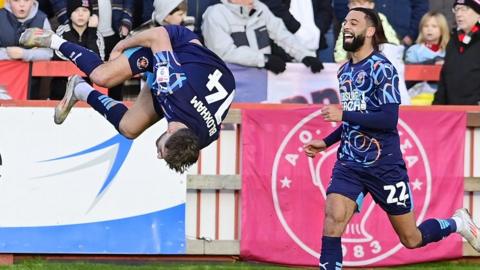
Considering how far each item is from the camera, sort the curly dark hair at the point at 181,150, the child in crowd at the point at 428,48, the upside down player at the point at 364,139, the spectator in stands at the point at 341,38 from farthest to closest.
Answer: the child in crowd at the point at 428,48, the spectator in stands at the point at 341,38, the upside down player at the point at 364,139, the curly dark hair at the point at 181,150

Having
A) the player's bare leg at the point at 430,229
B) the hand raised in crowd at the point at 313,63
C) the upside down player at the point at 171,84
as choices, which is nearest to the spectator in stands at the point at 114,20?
the hand raised in crowd at the point at 313,63

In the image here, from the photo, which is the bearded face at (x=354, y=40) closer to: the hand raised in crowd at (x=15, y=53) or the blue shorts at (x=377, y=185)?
the blue shorts at (x=377, y=185)

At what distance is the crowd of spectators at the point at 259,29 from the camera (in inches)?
543

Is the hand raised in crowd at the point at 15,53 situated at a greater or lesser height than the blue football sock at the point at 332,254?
greater

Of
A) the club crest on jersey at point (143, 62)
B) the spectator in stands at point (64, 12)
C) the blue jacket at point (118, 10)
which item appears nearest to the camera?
the club crest on jersey at point (143, 62)

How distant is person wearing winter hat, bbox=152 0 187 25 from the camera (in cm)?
1391

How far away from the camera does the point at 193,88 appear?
1024 centimetres

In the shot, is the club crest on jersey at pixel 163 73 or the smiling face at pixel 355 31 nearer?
the club crest on jersey at pixel 163 73

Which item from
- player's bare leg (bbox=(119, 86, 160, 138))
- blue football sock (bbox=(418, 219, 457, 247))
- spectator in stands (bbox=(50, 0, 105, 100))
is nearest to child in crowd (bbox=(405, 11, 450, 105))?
blue football sock (bbox=(418, 219, 457, 247))

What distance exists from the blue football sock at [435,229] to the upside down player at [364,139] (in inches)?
8.2

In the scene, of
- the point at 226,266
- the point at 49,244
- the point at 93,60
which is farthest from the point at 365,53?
the point at 49,244

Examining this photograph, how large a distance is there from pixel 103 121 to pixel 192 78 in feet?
8.86

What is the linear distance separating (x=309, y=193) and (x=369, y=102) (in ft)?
8.06

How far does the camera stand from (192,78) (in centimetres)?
1026
